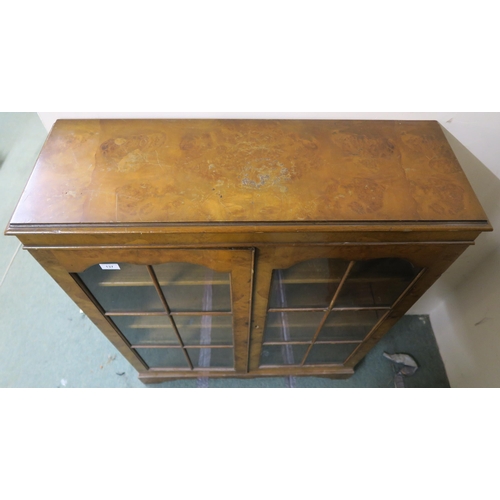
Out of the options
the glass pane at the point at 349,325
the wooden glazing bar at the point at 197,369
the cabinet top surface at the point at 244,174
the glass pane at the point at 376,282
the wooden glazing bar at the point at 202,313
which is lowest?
the wooden glazing bar at the point at 197,369

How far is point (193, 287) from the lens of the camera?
87cm

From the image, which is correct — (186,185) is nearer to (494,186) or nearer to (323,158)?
(323,158)

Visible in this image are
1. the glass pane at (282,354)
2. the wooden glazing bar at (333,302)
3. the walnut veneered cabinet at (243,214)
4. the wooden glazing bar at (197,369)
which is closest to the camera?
the walnut veneered cabinet at (243,214)

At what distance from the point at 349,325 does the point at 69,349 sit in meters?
1.10

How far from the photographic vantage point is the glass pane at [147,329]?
98 cm

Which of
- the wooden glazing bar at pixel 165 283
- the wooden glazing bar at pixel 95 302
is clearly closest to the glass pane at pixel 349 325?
the wooden glazing bar at pixel 165 283

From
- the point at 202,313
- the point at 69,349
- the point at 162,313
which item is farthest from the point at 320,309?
the point at 69,349

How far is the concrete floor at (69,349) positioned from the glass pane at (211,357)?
11 cm

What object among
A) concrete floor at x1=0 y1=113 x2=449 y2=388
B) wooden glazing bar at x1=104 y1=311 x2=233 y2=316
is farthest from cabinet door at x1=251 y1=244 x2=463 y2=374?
concrete floor at x1=0 y1=113 x2=449 y2=388

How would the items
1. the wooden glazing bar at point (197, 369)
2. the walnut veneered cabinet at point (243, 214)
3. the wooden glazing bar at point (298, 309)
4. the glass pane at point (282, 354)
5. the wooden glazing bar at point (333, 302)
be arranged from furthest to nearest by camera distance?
the wooden glazing bar at point (197, 369) → the glass pane at point (282, 354) → the wooden glazing bar at point (298, 309) → the wooden glazing bar at point (333, 302) → the walnut veneered cabinet at point (243, 214)

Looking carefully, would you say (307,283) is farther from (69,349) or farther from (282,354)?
(69,349)

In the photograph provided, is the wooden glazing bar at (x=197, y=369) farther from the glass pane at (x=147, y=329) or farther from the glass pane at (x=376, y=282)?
the glass pane at (x=376, y=282)

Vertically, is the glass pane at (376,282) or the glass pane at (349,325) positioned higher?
the glass pane at (376,282)
